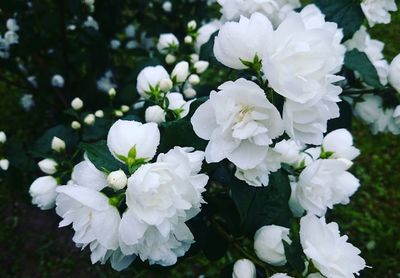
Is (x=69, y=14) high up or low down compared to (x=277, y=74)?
down

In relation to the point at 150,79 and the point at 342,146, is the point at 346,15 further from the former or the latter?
the point at 150,79

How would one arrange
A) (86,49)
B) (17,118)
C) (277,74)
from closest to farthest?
(277,74) → (86,49) → (17,118)

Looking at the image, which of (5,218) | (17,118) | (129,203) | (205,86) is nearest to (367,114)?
(205,86)

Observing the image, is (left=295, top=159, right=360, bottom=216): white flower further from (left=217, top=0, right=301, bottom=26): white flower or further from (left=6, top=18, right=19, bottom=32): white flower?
(left=6, top=18, right=19, bottom=32): white flower

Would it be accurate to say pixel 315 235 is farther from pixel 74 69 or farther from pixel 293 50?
pixel 74 69

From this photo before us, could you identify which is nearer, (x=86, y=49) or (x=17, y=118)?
(x=86, y=49)

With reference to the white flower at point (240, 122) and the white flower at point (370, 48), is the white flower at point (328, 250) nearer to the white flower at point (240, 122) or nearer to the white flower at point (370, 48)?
the white flower at point (240, 122)

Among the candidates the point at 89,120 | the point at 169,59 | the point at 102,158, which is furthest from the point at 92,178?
the point at 169,59
